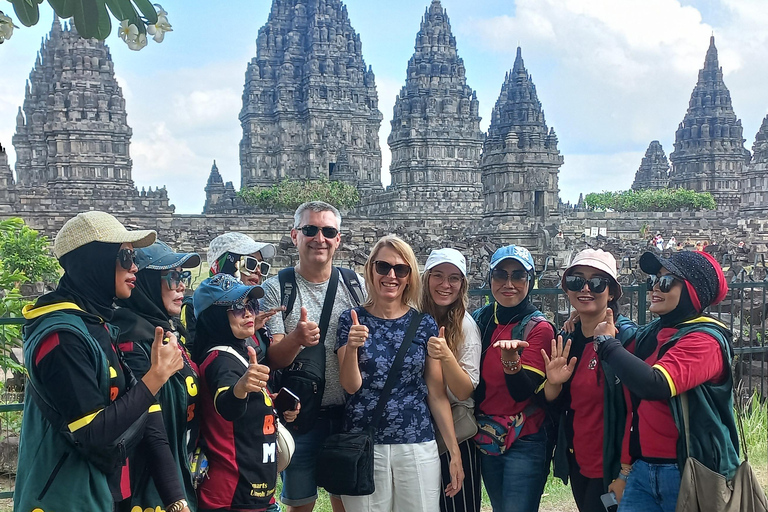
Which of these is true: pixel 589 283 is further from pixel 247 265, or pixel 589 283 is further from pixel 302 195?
pixel 302 195

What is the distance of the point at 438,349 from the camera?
3027 mm

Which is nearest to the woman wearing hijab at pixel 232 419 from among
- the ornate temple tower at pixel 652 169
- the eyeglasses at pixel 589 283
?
the eyeglasses at pixel 589 283

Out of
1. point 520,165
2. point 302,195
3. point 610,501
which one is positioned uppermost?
point 520,165

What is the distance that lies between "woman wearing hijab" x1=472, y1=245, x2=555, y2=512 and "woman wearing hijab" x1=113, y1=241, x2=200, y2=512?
54.8 inches

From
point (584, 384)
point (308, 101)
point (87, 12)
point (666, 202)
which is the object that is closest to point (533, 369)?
point (584, 384)

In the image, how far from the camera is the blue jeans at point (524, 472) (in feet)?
10.5

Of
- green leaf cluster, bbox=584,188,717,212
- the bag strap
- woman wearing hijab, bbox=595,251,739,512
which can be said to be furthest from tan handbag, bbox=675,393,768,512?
green leaf cluster, bbox=584,188,717,212

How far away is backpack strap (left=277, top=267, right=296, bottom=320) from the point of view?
11.0ft

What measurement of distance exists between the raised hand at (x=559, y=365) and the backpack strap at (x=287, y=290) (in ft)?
4.07

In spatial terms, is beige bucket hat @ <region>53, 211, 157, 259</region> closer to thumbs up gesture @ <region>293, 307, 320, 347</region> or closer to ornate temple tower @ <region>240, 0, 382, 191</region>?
thumbs up gesture @ <region>293, 307, 320, 347</region>

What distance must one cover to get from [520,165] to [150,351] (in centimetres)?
2891

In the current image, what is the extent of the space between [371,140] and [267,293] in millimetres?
45054

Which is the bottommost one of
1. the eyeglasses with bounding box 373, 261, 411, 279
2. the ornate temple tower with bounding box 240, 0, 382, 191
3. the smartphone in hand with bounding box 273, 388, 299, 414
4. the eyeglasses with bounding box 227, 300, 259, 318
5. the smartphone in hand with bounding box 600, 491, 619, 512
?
the smartphone in hand with bounding box 600, 491, 619, 512

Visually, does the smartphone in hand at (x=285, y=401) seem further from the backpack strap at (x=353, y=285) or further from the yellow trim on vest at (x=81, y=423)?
the yellow trim on vest at (x=81, y=423)
